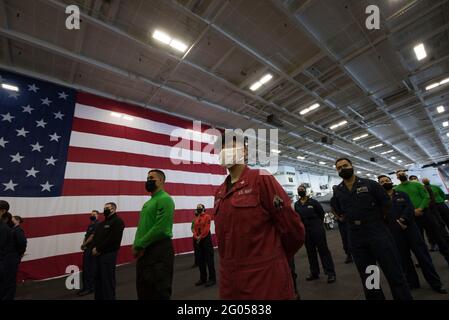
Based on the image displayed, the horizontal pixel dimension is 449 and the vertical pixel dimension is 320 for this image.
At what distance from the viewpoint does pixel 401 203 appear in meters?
2.63

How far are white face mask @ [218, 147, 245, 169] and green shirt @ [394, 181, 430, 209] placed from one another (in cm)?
316

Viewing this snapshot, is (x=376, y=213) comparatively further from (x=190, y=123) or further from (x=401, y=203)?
(x=190, y=123)

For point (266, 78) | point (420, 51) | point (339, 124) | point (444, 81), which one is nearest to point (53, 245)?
point (266, 78)

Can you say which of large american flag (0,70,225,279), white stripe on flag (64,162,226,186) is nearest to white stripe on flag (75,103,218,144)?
large american flag (0,70,225,279)

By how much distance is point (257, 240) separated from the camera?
1000mm

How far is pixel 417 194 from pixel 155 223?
3549 millimetres

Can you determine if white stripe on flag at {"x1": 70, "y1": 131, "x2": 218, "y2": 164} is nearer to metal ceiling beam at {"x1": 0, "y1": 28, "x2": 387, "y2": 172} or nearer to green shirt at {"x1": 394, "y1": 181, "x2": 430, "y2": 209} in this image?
metal ceiling beam at {"x1": 0, "y1": 28, "x2": 387, "y2": 172}

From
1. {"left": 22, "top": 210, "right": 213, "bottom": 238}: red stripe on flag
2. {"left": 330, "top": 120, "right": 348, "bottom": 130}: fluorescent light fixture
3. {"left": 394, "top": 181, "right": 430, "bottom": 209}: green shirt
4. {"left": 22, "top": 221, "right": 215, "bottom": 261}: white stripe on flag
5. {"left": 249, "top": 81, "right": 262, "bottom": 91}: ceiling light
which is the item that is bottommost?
{"left": 22, "top": 221, "right": 215, "bottom": 261}: white stripe on flag

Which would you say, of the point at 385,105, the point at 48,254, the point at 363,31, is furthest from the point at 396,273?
the point at 385,105

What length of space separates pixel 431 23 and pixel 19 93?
31.4ft

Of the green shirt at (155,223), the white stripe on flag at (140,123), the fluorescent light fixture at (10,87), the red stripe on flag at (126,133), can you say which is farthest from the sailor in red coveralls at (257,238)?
the fluorescent light fixture at (10,87)

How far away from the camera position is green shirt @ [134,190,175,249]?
6.17 ft

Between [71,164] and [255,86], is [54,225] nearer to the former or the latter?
[71,164]

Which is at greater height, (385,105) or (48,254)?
(385,105)
